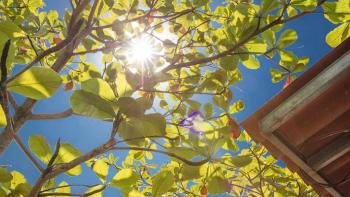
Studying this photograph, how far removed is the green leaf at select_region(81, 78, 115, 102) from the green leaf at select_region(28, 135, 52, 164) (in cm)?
46

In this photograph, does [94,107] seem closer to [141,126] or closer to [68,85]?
[141,126]

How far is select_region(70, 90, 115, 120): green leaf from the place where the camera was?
96 centimetres

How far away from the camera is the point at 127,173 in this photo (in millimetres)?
1429

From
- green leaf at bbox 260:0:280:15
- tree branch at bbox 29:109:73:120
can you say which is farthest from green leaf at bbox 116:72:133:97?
green leaf at bbox 260:0:280:15

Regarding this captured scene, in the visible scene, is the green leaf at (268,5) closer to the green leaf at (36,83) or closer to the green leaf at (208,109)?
the green leaf at (208,109)

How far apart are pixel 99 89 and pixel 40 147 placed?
50 centimetres

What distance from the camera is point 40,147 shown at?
130cm

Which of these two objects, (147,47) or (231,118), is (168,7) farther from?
(231,118)

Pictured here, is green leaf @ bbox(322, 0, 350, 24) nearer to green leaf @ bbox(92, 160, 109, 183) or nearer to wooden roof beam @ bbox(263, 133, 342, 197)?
wooden roof beam @ bbox(263, 133, 342, 197)

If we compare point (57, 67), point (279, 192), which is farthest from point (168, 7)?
point (279, 192)

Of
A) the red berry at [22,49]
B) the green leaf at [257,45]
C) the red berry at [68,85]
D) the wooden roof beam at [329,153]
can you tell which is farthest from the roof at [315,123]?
the red berry at [22,49]

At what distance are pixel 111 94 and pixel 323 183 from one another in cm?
159

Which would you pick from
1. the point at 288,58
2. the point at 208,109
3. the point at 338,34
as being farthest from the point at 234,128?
the point at 338,34

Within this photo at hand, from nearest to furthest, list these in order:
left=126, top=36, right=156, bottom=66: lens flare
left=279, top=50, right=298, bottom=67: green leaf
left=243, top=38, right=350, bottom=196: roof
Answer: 1. left=243, top=38, right=350, bottom=196: roof
2. left=279, top=50, right=298, bottom=67: green leaf
3. left=126, top=36, right=156, bottom=66: lens flare
